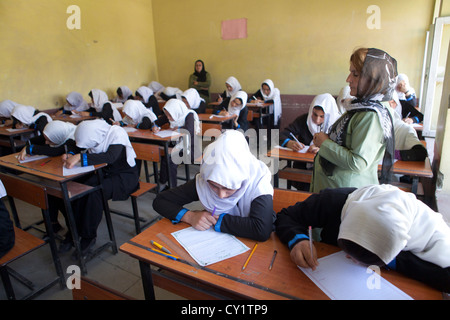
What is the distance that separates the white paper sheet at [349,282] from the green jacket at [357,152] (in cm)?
51

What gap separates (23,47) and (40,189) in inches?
173

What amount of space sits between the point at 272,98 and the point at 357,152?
15.3ft

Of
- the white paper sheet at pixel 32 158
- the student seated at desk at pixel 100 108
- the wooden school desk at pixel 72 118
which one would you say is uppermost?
the student seated at desk at pixel 100 108

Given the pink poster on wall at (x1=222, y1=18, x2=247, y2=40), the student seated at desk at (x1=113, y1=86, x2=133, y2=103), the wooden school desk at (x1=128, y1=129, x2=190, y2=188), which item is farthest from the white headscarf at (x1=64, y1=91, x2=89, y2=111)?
the pink poster on wall at (x1=222, y1=18, x2=247, y2=40)

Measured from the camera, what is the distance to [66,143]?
2.50 meters

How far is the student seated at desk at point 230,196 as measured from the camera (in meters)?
1.12

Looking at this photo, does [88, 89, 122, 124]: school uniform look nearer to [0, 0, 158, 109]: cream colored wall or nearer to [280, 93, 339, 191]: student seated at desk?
[0, 0, 158, 109]: cream colored wall

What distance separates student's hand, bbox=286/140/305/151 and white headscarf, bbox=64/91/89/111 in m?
4.47

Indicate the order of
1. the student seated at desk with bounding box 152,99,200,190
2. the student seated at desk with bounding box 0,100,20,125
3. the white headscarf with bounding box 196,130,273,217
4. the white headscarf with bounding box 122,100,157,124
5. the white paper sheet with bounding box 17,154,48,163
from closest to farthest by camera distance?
1. the white headscarf with bounding box 196,130,273,217
2. the white paper sheet with bounding box 17,154,48,163
3. the student seated at desk with bounding box 152,99,200,190
4. the white headscarf with bounding box 122,100,157,124
5. the student seated at desk with bounding box 0,100,20,125

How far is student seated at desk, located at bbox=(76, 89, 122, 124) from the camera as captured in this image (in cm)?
491

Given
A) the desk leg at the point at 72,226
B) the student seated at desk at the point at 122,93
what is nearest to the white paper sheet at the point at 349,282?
the desk leg at the point at 72,226

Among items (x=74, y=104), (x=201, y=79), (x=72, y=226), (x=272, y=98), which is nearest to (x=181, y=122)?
(x=72, y=226)

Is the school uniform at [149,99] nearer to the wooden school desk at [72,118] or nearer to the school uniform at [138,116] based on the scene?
the wooden school desk at [72,118]

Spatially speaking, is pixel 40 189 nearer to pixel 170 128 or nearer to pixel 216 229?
pixel 216 229
